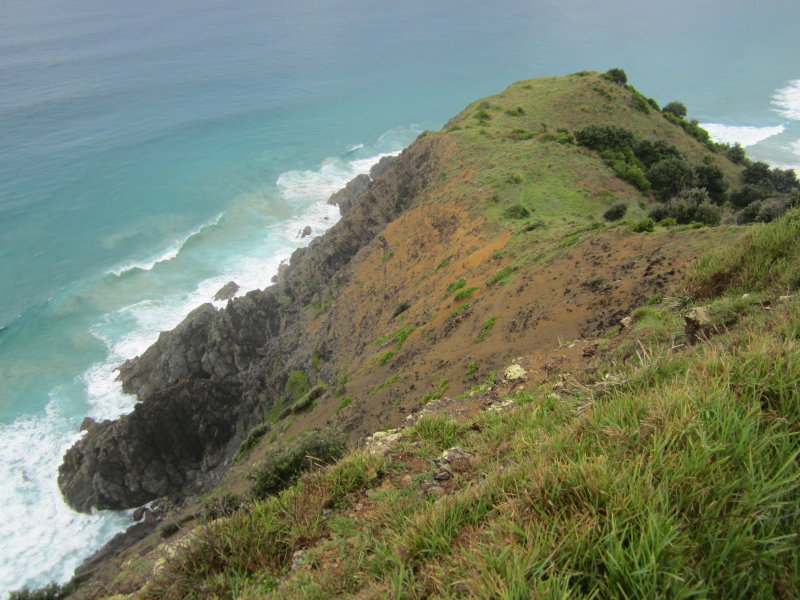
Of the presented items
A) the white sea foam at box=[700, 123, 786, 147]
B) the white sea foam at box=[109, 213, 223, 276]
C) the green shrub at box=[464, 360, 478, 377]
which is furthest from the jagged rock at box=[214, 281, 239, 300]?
the white sea foam at box=[700, 123, 786, 147]

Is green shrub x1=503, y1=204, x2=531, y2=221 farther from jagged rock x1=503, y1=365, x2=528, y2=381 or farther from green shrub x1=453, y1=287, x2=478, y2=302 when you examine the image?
jagged rock x1=503, y1=365, x2=528, y2=381

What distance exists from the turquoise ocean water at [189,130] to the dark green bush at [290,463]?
28.6m

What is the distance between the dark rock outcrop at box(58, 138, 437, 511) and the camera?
104 feet

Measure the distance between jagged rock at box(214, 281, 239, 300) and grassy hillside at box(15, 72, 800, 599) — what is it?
31.0 meters

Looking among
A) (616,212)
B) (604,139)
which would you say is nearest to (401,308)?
(616,212)

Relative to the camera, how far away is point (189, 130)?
83125mm

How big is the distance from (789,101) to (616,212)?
94398 millimetres

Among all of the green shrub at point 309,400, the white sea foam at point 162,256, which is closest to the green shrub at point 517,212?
the green shrub at point 309,400

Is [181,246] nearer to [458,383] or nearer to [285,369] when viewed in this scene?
[285,369]

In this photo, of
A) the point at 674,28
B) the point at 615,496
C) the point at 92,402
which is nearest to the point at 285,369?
the point at 92,402

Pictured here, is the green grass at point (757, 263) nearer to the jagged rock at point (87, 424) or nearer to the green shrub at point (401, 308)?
the green shrub at point (401, 308)

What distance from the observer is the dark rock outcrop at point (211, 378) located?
1244 inches

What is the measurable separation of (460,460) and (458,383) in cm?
860

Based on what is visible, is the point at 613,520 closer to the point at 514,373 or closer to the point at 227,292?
the point at 514,373
